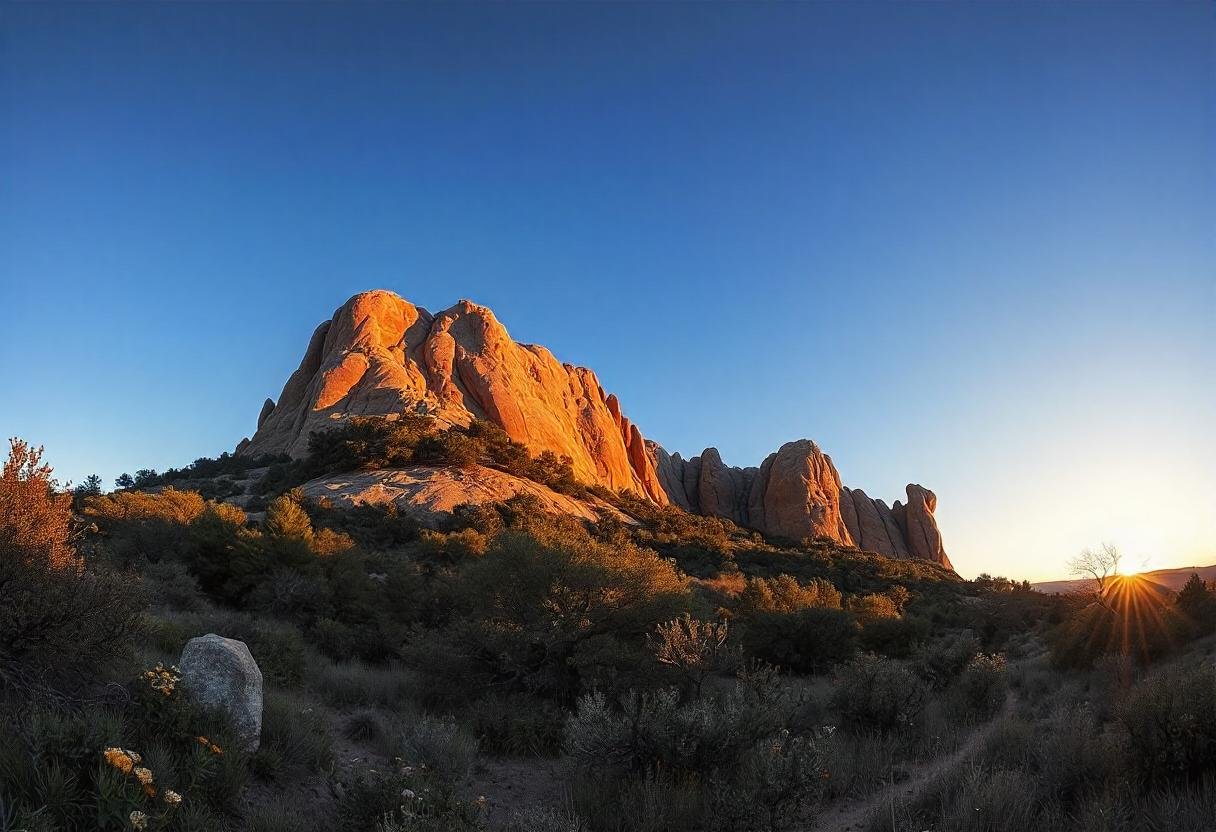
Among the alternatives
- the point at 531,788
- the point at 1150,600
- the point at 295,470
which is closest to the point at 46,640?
the point at 531,788

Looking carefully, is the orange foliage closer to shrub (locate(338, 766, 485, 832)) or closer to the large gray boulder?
the large gray boulder

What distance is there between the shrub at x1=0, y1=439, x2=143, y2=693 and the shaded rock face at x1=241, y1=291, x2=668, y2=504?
35.5 metres

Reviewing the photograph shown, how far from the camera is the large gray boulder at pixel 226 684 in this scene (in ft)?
20.7

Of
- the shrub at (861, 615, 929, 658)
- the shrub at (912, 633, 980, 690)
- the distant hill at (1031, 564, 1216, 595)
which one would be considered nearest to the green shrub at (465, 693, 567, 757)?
the shrub at (912, 633, 980, 690)

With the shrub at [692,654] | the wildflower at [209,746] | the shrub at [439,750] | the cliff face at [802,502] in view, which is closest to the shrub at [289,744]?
the wildflower at [209,746]

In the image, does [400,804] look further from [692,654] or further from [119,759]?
[692,654]

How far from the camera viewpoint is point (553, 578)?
1196cm

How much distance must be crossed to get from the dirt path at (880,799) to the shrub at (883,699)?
1.13 metres

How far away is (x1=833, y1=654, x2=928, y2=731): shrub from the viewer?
367 inches

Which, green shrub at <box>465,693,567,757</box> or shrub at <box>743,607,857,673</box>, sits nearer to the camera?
green shrub at <box>465,693,567,757</box>

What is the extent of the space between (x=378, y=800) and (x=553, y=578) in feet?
22.2

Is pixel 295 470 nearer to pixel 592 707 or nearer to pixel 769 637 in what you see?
pixel 769 637

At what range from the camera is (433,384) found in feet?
159

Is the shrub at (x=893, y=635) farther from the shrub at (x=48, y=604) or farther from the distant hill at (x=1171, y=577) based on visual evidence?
the shrub at (x=48, y=604)
